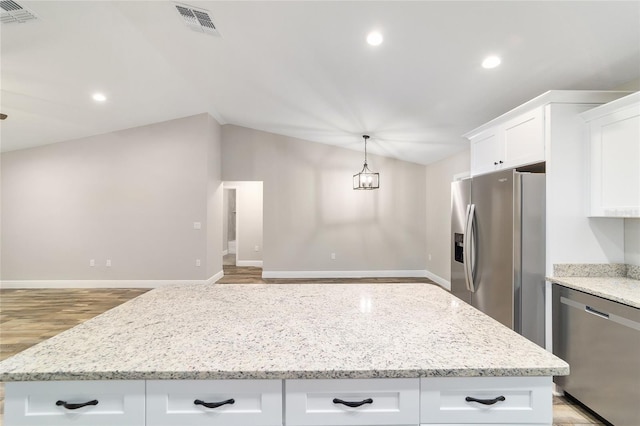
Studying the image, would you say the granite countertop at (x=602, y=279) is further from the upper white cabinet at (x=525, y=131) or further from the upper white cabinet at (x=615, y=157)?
the upper white cabinet at (x=525, y=131)

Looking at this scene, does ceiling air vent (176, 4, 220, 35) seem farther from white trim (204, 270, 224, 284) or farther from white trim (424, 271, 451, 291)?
white trim (424, 271, 451, 291)

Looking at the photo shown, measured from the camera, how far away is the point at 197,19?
2.57 m

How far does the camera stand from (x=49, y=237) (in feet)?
16.9

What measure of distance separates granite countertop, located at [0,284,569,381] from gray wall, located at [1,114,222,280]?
4.06 meters

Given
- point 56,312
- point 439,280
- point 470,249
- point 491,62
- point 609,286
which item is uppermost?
point 491,62

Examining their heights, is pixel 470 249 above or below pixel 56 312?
above

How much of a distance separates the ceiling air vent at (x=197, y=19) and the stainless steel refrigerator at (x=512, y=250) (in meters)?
2.79

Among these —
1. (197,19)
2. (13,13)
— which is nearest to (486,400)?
(197,19)

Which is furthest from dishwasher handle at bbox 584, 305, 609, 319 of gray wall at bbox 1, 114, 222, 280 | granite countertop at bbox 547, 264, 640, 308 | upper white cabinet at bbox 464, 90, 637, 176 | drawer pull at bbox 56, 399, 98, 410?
gray wall at bbox 1, 114, 222, 280

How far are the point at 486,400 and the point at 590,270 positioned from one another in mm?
1986

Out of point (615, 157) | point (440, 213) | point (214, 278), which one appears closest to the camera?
point (615, 157)

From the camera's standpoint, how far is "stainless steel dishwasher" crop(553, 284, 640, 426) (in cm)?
163

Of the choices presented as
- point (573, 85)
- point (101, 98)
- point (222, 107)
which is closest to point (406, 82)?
point (573, 85)

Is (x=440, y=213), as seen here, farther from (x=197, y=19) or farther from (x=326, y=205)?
(x=197, y=19)
